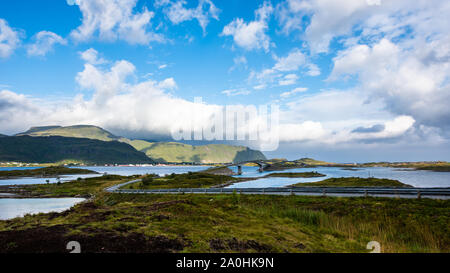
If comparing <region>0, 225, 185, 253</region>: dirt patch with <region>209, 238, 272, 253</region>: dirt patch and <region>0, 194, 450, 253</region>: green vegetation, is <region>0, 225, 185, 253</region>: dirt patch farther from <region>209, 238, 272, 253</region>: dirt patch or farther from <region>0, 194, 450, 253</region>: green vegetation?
<region>209, 238, 272, 253</region>: dirt patch

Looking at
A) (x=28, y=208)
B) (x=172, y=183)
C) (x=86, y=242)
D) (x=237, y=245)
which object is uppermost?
(x=86, y=242)

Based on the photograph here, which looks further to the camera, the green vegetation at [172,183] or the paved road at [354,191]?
the green vegetation at [172,183]

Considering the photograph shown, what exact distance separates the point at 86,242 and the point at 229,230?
7101mm

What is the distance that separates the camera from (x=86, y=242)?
34.1ft

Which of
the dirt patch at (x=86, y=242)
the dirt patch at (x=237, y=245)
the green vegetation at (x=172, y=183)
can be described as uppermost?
the dirt patch at (x=86, y=242)

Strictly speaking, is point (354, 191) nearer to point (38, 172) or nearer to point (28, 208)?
point (28, 208)

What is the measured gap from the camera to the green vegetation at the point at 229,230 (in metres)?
10.8

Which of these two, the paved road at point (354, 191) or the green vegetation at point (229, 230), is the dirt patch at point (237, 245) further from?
the paved road at point (354, 191)

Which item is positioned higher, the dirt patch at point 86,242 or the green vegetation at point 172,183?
the dirt patch at point 86,242

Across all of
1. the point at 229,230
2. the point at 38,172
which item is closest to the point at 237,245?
the point at 229,230

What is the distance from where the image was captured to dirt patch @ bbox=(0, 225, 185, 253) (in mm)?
9578

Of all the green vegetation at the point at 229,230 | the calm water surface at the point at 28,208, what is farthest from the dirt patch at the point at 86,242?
the calm water surface at the point at 28,208

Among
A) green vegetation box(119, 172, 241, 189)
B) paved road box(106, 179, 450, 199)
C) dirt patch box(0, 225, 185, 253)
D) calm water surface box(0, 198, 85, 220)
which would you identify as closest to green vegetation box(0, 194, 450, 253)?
dirt patch box(0, 225, 185, 253)

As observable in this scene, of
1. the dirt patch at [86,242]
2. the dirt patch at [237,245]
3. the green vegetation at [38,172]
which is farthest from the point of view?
the green vegetation at [38,172]
